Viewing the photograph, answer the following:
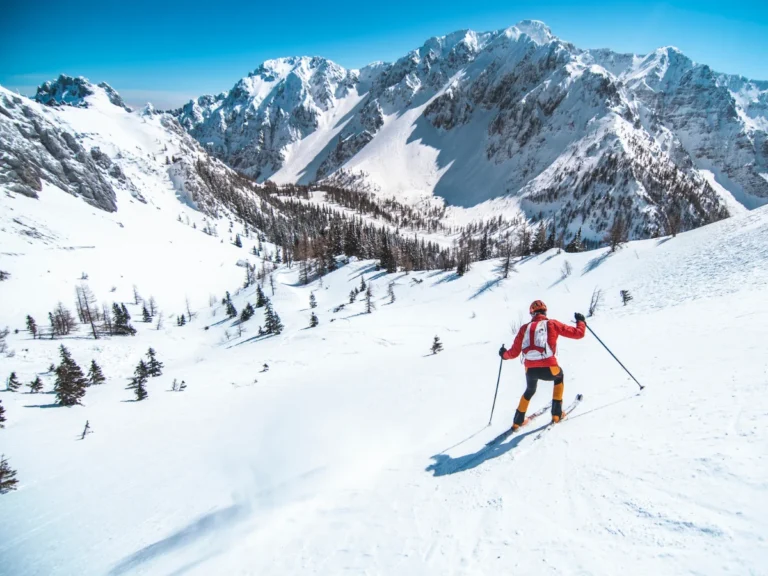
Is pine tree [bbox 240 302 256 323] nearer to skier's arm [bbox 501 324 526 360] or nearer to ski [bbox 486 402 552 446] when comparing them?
ski [bbox 486 402 552 446]

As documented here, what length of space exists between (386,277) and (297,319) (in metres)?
21.4

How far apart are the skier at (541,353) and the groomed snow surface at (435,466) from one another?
61 cm

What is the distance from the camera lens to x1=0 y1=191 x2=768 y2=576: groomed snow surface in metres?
4.89

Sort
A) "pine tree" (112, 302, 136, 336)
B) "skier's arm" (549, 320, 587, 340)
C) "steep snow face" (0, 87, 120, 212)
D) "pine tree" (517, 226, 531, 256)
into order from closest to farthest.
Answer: "skier's arm" (549, 320, 587, 340) < "pine tree" (112, 302, 136, 336) < "pine tree" (517, 226, 531, 256) < "steep snow face" (0, 87, 120, 212)

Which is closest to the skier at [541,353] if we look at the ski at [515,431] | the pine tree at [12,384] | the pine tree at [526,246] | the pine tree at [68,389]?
the ski at [515,431]

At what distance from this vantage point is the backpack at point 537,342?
8570mm

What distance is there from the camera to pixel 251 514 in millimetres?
7785

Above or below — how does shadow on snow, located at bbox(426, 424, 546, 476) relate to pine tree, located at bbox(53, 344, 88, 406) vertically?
below

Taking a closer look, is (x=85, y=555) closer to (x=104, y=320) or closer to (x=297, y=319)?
(x=297, y=319)

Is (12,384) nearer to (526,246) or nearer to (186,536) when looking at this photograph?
(186,536)

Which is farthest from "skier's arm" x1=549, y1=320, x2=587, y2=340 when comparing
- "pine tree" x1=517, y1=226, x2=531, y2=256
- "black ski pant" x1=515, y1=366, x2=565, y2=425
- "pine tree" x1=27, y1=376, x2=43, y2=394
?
"pine tree" x1=517, y1=226, x2=531, y2=256

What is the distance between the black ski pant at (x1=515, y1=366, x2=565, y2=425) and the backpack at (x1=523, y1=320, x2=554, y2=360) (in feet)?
1.15

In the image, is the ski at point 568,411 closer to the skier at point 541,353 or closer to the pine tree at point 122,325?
Answer: the skier at point 541,353

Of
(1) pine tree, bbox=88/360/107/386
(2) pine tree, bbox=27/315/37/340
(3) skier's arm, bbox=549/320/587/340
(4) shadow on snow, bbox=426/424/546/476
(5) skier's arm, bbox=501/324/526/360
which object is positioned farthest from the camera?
(2) pine tree, bbox=27/315/37/340
